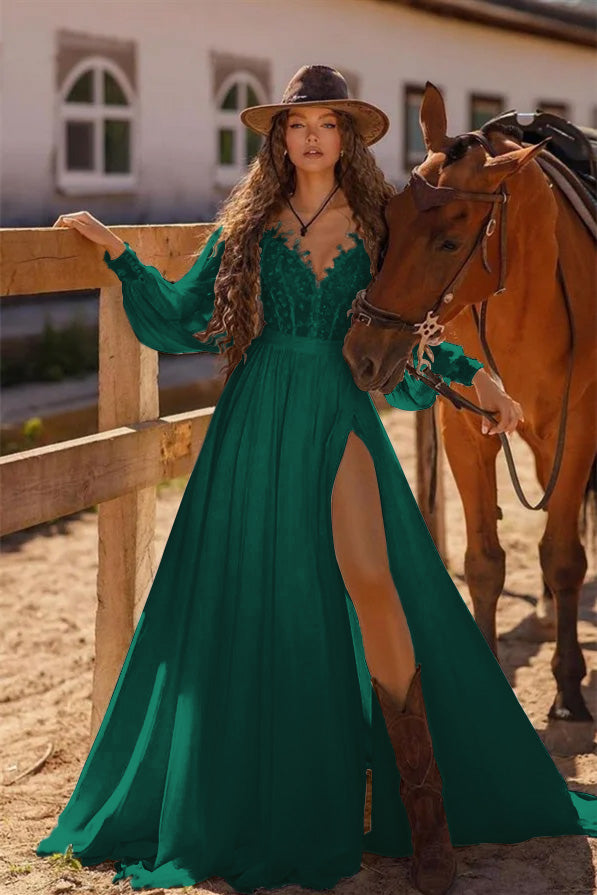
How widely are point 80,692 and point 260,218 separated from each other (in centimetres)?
200

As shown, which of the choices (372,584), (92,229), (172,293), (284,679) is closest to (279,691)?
→ (284,679)

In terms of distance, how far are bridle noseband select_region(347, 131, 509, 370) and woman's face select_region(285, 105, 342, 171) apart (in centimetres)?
26

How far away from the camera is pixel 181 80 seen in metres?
11.0

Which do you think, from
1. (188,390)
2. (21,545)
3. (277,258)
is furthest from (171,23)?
(277,258)

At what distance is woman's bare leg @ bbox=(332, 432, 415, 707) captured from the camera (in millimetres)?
2916

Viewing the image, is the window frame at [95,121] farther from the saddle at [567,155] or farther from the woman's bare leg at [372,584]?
the woman's bare leg at [372,584]

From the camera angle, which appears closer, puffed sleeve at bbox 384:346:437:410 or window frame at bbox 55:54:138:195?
puffed sleeve at bbox 384:346:437:410

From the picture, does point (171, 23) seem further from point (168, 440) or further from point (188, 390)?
point (168, 440)

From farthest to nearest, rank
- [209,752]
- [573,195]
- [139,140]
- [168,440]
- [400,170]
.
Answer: [400,170]
[139,140]
[573,195]
[168,440]
[209,752]

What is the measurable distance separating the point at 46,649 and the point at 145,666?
174cm

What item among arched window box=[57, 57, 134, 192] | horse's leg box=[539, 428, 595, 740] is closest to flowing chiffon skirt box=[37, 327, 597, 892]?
horse's leg box=[539, 428, 595, 740]

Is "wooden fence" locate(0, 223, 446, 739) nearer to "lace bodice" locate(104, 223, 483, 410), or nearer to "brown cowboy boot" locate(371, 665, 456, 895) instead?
"lace bodice" locate(104, 223, 483, 410)

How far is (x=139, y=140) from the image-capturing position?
10695 millimetres

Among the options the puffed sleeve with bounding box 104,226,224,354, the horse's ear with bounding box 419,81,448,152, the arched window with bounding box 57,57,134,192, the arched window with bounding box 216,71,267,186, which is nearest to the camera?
the puffed sleeve with bounding box 104,226,224,354
